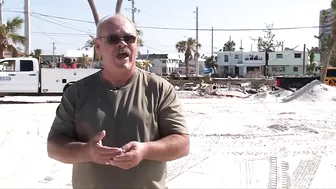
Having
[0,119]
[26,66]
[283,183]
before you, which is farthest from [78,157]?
[26,66]

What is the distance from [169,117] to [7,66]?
1734cm

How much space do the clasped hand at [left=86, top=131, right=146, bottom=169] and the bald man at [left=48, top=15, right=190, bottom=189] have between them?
0.03m

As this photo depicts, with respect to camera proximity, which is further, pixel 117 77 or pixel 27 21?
pixel 27 21

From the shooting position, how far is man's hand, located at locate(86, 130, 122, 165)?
1.82 metres

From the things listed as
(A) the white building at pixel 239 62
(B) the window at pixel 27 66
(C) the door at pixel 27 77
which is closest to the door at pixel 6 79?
(C) the door at pixel 27 77

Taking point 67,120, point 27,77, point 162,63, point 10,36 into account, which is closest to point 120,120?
point 67,120

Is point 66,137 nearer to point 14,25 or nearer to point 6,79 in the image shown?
point 6,79

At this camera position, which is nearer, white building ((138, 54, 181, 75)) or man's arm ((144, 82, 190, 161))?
man's arm ((144, 82, 190, 161))

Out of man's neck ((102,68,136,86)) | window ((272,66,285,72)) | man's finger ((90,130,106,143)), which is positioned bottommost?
man's finger ((90,130,106,143))

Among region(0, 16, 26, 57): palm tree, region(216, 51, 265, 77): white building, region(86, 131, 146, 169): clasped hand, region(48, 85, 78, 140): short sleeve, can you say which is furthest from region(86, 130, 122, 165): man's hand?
→ region(216, 51, 265, 77): white building

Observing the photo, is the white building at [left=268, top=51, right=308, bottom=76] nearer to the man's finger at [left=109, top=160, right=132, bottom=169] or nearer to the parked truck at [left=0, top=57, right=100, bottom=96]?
the parked truck at [left=0, top=57, right=100, bottom=96]

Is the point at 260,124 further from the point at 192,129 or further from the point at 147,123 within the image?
the point at 147,123

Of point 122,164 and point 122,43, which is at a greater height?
point 122,43

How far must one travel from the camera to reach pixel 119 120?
2.01 m
